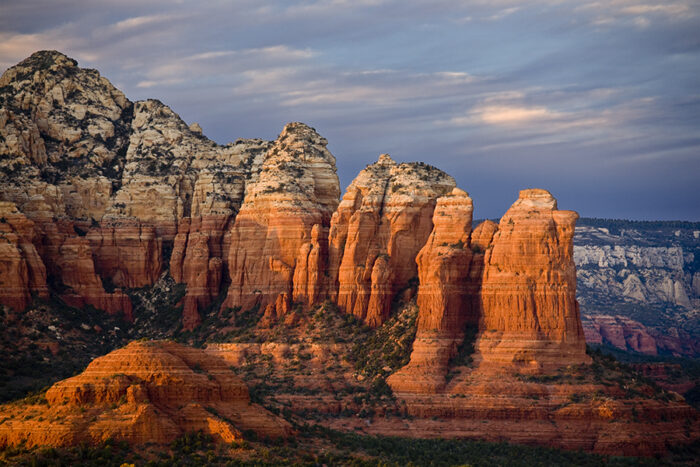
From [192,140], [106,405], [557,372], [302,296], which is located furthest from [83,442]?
[192,140]

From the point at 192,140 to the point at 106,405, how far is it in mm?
87958

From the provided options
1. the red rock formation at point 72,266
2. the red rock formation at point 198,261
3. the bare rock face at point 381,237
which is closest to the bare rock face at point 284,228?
the red rock formation at point 198,261

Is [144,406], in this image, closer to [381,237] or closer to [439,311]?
[439,311]

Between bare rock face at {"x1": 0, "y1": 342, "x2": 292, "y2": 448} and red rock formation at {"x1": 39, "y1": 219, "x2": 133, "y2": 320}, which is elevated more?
red rock formation at {"x1": 39, "y1": 219, "x2": 133, "y2": 320}

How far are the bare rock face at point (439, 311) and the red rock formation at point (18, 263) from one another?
43244 mm

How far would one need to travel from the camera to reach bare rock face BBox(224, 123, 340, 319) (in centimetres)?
17475

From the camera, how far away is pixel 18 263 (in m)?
172

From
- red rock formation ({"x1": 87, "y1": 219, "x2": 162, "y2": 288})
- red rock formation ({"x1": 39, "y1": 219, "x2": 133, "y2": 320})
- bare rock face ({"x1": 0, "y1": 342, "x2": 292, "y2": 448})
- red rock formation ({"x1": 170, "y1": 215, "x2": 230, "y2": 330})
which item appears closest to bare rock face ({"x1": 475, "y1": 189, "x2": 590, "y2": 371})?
bare rock face ({"x1": 0, "y1": 342, "x2": 292, "y2": 448})

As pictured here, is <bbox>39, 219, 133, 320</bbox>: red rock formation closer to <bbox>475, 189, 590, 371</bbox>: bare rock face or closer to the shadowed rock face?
the shadowed rock face

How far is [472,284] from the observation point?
157125 millimetres

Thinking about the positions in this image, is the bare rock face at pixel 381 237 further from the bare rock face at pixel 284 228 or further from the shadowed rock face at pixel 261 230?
the bare rock face at pixel 284 228

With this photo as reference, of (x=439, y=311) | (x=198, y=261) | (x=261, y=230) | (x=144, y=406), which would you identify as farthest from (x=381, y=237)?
(x=144, y=406)

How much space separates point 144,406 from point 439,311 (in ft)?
158

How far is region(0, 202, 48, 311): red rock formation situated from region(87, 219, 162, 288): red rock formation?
48.4 feet
